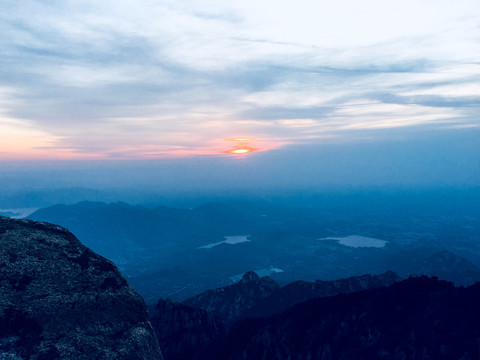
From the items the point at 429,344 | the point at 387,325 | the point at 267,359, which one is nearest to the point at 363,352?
the point at 387,325

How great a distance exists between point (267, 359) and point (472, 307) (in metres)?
67.2

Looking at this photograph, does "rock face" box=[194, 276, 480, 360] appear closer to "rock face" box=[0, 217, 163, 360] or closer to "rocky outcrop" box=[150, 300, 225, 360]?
"rocky outcrop" box=[150, 300, 225, 360]

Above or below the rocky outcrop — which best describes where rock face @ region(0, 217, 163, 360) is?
above

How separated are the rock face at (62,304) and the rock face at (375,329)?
191ft

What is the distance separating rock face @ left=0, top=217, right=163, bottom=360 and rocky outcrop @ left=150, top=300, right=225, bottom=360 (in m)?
78.8

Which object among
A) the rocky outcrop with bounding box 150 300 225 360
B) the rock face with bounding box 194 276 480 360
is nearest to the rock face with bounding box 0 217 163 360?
the rock face with bounding box 194 276 480 360

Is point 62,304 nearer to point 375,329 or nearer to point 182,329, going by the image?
point 375,329

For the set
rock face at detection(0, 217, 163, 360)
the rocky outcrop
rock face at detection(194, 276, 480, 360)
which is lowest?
the rocky outcrop

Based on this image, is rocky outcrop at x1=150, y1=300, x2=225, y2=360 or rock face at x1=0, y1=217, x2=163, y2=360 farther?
rocky outcrop at x1=150, y1=300, x2=225, y2=360

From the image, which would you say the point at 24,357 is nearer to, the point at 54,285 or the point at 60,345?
the point at 60,345

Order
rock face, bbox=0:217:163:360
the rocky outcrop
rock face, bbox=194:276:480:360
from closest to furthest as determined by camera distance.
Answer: rock face, bbox=0:217:163:360, rock face, bbox=194:276:480:360, the rocky outcrop

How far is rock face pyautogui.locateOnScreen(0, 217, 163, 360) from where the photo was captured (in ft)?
187

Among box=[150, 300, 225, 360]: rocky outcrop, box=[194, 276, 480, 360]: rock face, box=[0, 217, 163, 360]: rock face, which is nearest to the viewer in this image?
box=[0, 217, 163, 360]: rock face

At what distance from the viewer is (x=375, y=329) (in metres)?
98.4
